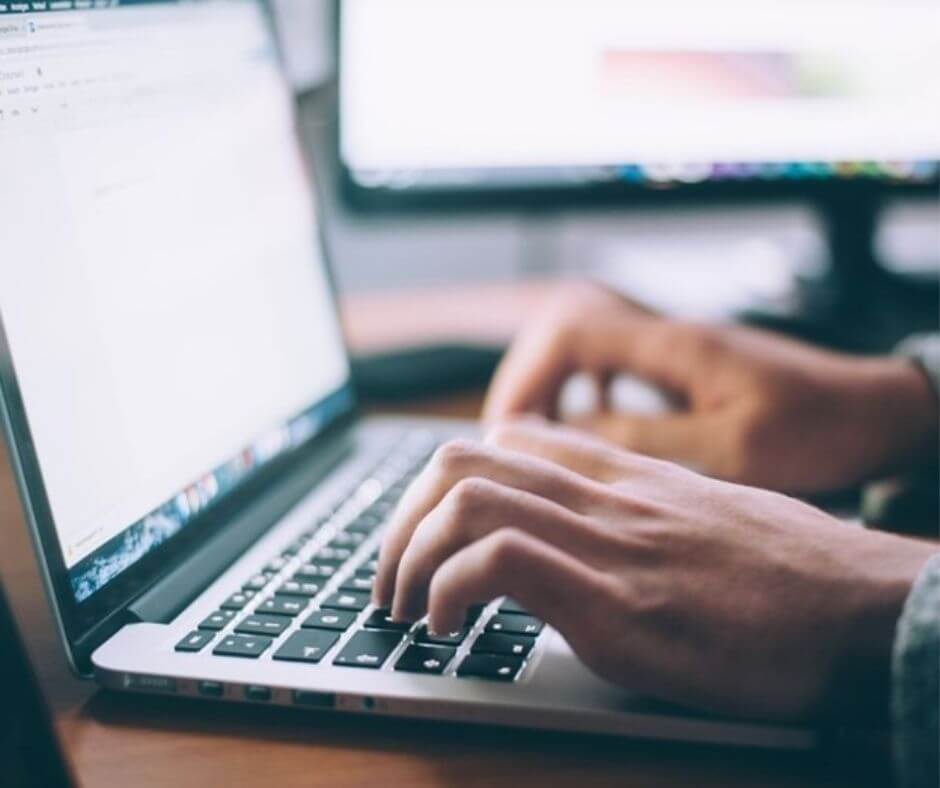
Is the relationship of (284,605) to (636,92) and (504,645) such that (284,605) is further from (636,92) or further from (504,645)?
(636,92)

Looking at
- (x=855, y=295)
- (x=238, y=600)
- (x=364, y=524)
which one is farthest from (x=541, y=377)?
(x=855, y=295)

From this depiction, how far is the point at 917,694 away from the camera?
1.16 feet

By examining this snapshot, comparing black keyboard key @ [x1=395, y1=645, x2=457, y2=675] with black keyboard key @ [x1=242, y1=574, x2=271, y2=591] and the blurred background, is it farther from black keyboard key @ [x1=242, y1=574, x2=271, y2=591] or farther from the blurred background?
the blurred background

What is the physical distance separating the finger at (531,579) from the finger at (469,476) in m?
0.05

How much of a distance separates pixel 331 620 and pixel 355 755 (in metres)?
0.07

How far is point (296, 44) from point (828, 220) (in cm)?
50

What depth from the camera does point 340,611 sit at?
0.45 m

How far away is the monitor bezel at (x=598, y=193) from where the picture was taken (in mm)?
893

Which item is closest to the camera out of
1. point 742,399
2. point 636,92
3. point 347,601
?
point 347,601

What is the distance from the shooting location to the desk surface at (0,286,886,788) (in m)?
0.37

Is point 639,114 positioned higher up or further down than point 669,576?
higher up

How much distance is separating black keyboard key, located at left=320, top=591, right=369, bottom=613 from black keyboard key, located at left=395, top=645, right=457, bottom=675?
0.04 meters

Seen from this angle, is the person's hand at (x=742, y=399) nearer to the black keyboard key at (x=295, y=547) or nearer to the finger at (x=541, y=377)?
the finger at (x=541, y=377)

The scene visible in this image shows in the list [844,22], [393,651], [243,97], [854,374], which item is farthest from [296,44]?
[393,651]
